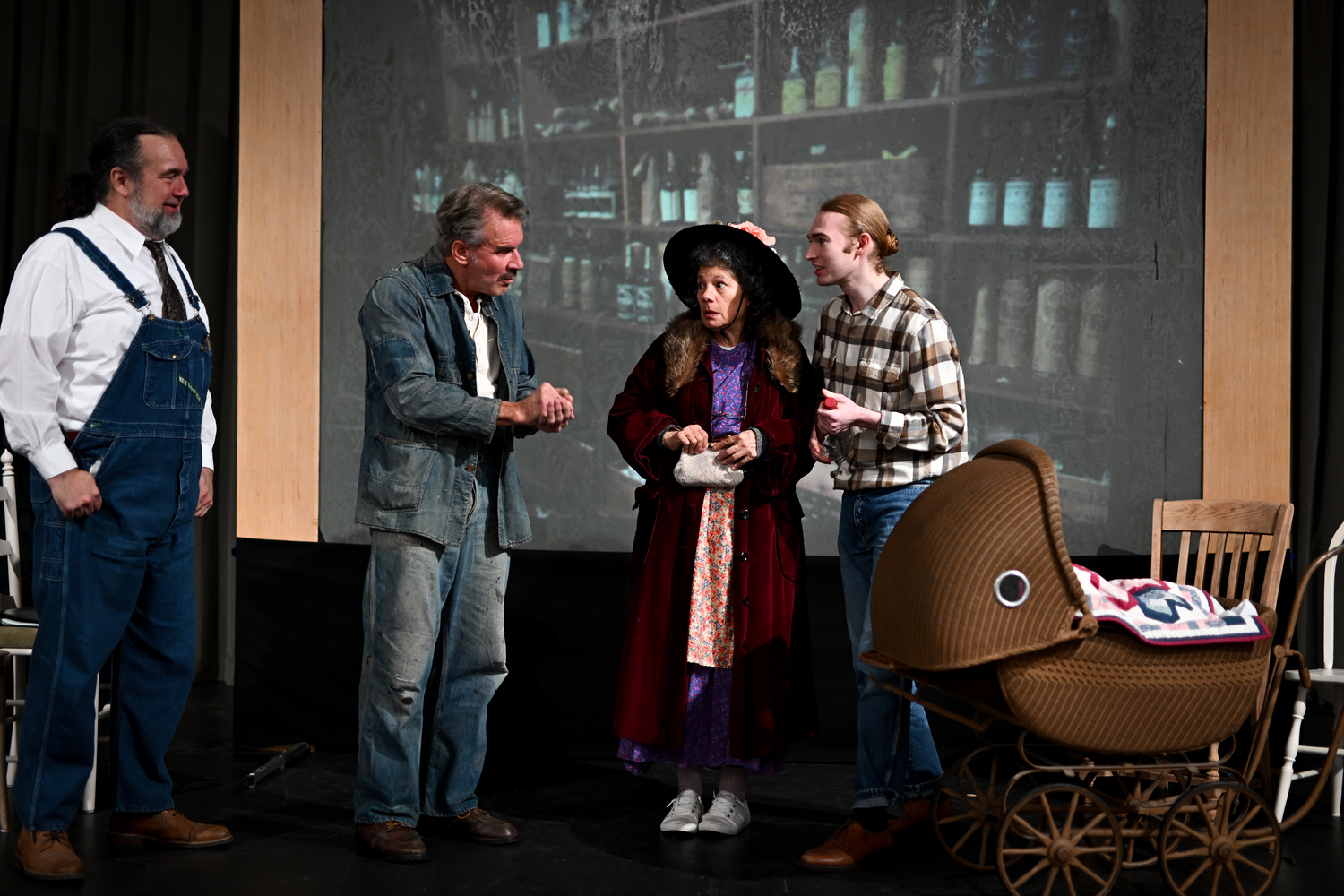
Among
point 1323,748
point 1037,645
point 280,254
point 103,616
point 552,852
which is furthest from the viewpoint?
point 280,254

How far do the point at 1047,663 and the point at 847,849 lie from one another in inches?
32.3

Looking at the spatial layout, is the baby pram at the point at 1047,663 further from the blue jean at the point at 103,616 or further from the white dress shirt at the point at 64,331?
the white dress shirt at the point at 64,331

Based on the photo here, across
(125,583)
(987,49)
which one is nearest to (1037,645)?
Answer: (125,583)

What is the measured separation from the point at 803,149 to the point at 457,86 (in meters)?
1.35

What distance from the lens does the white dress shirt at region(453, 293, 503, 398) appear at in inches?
120

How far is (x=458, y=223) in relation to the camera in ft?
9.53

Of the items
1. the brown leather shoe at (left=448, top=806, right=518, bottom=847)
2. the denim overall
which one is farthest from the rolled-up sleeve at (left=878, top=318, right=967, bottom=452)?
the denim overall

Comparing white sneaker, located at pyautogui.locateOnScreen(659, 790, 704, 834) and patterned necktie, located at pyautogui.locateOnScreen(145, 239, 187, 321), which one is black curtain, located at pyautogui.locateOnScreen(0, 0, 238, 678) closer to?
patterned necktie, located at pyautogui.locateOnScreen(145, 239, 187, 321)

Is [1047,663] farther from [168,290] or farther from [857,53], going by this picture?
[857,53]

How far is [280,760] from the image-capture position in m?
3.69

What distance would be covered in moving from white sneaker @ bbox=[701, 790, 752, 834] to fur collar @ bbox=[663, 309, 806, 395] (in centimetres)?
114

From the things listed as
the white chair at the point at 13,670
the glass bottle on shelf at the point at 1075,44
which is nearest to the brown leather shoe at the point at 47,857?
the white chair at the point at 13,670

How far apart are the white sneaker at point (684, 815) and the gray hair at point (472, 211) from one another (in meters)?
1.61

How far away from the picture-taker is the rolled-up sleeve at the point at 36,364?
2658 mm
